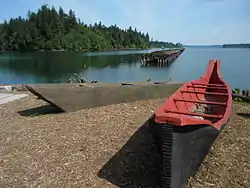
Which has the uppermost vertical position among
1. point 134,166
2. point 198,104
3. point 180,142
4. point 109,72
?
point 180,142

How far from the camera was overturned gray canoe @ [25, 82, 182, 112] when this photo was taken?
8023mm

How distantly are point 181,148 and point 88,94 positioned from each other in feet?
16.7

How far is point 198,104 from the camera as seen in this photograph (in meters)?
7.32

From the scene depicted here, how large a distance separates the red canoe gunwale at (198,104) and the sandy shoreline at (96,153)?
0.73 meters

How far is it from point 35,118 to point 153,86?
4095mm

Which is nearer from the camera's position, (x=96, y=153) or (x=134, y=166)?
(x=134, y=166)

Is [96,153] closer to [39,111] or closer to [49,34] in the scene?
[39,111]

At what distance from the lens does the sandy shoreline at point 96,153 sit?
4641mm

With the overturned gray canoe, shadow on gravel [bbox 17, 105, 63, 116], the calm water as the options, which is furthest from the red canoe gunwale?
the calm water

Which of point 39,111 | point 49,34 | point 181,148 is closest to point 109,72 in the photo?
point 39,111

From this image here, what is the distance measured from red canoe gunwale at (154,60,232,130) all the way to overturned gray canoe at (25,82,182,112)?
1881 millimetres

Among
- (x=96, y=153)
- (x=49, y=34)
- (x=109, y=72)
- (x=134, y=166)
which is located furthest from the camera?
(x=49, y=34)

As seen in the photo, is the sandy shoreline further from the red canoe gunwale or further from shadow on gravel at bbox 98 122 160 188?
the red canoe gunwale

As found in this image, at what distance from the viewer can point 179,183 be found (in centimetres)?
405
